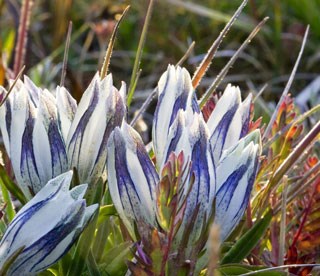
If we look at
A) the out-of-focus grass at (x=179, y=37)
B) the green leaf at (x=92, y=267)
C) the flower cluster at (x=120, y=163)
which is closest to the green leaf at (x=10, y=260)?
the flower cluster at (x=120, y=163)

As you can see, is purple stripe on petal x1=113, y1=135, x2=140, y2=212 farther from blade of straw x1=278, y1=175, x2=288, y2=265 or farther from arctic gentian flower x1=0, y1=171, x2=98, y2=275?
blade of straw x1=278, y1=175, x2=288, y2=265

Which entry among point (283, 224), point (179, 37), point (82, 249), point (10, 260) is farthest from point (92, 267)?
point (179, 37)

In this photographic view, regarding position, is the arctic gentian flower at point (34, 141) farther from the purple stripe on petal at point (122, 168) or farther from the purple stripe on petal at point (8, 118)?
the purple stripe on petal at point (122, 168)

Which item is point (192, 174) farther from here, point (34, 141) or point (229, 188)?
point (34, 141)

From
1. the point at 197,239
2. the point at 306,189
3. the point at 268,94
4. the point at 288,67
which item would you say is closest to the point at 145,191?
the point at 197,239

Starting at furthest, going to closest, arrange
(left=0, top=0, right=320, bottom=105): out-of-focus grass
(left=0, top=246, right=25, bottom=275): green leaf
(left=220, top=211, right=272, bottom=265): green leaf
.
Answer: (left=0, top=0, right=320, bottom=105): out-of-focus grass, (left=220, top=211, right=272, bottom=265): green leaf, (left=0, top=246, right=25, bottom=275): green leaf

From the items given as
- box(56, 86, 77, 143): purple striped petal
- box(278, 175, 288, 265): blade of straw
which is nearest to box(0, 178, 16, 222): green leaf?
box(56, 86, 77, 143): purple striped petal
